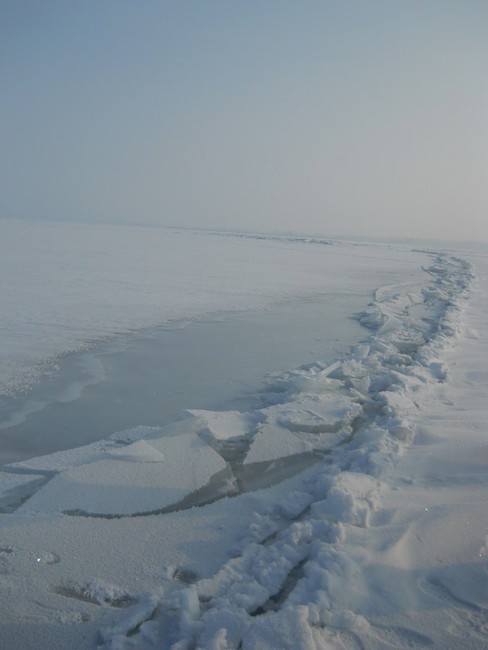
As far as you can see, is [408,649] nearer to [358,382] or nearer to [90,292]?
[358,382]

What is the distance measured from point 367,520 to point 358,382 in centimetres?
247

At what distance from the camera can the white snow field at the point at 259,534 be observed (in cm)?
176

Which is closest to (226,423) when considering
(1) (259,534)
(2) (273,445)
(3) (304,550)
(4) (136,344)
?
(2) (273,445)

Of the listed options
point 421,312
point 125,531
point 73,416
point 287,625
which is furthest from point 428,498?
point 421,312

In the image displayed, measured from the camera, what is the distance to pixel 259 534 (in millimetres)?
2365

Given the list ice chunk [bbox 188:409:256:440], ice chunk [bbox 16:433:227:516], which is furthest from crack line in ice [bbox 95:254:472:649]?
ice chunk [bbox 16:433:227:516]

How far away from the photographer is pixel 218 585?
6.51 feet

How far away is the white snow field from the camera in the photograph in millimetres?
Answer: 1760

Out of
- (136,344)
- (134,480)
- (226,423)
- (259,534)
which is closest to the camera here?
(259,534)

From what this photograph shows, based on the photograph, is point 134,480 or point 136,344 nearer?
point 134,480

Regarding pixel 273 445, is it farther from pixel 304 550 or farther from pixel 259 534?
pixel 304 550

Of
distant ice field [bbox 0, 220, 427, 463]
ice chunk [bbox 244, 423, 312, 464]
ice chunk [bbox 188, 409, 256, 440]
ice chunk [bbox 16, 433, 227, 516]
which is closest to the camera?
ice chunk [bbox 16, 433, 227, 516]

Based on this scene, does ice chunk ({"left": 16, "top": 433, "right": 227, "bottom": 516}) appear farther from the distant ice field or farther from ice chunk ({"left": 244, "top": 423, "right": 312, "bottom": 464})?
the distant ice field

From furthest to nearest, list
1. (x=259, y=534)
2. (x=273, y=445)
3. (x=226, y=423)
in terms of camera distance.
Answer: (x=226, y=423)
(x=273, y=445)
(x=259, y=534)
